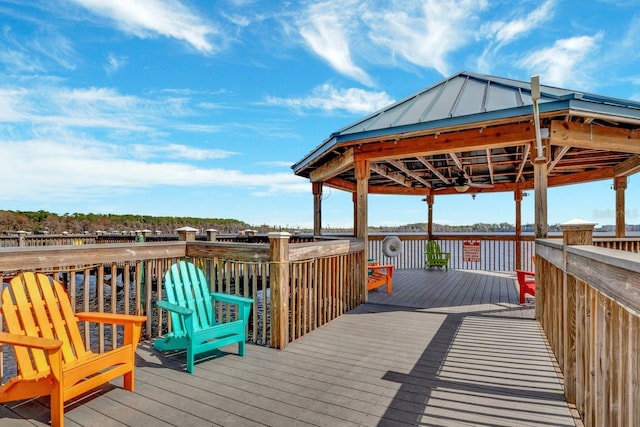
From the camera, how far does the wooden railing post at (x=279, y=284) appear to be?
10.6 feet

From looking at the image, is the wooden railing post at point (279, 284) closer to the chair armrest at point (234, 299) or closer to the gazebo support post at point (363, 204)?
the chair armrest at point (234, 299)

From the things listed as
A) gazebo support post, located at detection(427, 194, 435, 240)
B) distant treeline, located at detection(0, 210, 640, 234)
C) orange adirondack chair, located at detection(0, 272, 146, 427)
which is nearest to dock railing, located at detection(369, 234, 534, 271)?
gazebo support post, located at detection(427, 194, 435, 240)

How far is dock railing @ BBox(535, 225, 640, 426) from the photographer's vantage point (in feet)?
3.83

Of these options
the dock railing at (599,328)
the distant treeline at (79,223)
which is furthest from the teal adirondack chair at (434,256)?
the distant treeline at (79,223)

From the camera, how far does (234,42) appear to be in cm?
818

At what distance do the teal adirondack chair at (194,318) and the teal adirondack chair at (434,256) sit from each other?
25.7 ft

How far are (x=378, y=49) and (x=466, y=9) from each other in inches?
81.7

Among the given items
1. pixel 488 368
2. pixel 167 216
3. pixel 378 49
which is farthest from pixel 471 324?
pixel 167 216

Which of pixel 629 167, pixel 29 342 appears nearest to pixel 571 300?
pixel 29 342

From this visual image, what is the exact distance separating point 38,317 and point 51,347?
629 mm

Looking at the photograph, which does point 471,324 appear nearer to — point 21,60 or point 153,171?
point 21,60

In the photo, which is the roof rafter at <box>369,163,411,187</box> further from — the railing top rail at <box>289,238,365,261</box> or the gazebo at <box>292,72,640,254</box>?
the railing top rail at <box>289,238,365,261</box>

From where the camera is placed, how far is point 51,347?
1.69 metres

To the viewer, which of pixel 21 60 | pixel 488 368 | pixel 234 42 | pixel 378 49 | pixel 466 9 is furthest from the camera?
pixel 234 42
